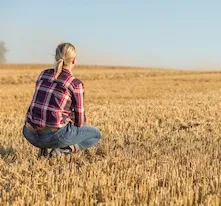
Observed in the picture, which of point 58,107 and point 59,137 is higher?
point 58,107

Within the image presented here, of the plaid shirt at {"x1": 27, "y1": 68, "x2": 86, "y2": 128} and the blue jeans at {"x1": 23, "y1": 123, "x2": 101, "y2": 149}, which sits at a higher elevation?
the plaid shirt at {"x1": 27, "y1": 68, "x2": 86, "y2": 128}

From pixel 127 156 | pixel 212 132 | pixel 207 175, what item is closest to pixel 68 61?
pixel 127 156

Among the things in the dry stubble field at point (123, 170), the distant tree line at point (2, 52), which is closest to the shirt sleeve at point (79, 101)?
the dry stubble field at point (123, 170)

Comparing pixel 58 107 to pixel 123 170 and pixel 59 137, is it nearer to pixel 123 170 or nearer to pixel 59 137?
pixel 59 137

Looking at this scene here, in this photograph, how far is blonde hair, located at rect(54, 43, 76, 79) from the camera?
5219mm

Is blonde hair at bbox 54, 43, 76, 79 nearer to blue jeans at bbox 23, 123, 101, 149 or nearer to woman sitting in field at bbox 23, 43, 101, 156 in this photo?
woman sitting in field at bbox 23, 43, 101, 156

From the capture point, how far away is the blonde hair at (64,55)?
5.22 meters

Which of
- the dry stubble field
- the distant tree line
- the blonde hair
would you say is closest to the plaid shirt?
the blonde hair

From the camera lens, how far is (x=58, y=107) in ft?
17.6

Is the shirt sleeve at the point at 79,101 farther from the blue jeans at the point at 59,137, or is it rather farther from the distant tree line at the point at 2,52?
the distant tree line at the point at 2,52

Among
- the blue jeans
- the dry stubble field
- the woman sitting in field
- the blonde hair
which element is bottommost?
the dry stubble field

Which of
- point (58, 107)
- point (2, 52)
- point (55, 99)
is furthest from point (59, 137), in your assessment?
point (2, 52)

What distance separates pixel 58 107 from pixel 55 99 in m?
0.11

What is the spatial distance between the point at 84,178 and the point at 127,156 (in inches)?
52.2
